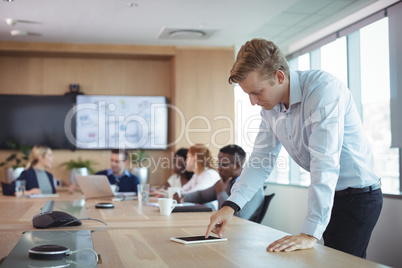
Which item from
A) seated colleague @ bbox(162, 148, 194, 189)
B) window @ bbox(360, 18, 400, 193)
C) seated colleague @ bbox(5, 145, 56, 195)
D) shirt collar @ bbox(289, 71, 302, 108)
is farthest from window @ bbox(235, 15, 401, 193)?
seated colleague @ bbox(5, 145, 56, 195)

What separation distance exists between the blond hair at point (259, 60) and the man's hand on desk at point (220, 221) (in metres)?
0.55

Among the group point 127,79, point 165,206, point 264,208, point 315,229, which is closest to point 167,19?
point 127,79

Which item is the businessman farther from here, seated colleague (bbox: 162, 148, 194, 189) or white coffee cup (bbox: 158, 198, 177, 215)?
seated colleague (bbox: 162, 148, 194, 189)

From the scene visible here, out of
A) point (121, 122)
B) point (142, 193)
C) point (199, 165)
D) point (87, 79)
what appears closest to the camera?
point (142, 193)

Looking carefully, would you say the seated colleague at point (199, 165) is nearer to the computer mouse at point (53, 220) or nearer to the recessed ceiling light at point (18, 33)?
the computer mouse at point (53, 220)

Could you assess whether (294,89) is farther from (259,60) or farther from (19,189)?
(19,189)

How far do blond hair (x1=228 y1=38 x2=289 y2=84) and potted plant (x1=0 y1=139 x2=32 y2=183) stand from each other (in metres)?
5.18

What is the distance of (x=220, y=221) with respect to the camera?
1896mm

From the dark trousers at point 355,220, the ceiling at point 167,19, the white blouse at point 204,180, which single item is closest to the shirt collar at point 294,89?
the dark trousers at point 355,220

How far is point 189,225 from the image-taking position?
2.32 meters

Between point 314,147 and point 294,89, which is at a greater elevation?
point 294,89

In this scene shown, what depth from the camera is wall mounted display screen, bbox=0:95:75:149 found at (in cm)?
654

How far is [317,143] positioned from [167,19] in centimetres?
388

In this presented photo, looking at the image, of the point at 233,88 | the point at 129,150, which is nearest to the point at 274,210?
the point at 233,88
